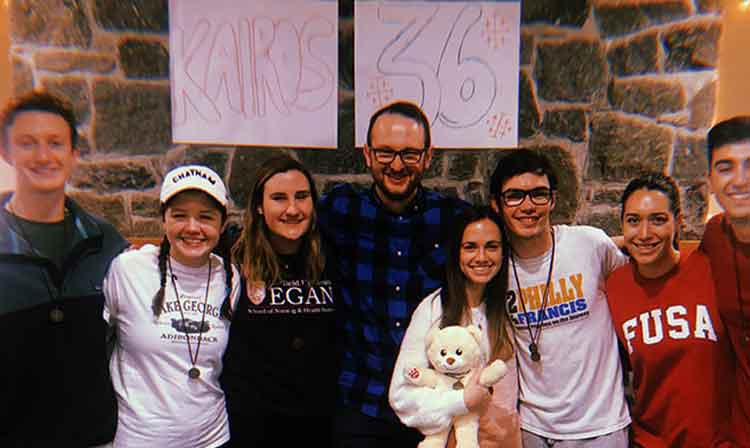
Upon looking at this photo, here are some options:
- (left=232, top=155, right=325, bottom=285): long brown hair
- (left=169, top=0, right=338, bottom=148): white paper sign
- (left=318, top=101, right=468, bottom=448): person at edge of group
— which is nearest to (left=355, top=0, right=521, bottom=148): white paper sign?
(left=169, top=0, right=338, bottom=148): white paper sign

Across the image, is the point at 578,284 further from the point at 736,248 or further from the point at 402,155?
the point at 402,155

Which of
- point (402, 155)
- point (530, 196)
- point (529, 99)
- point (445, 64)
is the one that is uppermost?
point (445, 64)

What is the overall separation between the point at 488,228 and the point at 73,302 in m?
1.11

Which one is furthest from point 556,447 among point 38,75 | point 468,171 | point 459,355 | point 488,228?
point 38,75

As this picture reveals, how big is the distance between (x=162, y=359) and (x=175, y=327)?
9cm

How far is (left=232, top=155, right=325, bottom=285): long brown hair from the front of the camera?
1.48 meters

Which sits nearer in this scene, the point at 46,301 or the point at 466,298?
the point at 46,301

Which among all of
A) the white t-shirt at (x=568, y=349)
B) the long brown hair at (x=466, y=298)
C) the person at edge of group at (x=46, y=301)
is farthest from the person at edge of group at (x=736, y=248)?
the person at edge of group at (x=46, y=301)

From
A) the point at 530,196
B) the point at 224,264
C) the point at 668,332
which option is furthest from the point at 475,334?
the point at 224,264

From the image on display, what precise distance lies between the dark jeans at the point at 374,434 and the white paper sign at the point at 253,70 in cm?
106

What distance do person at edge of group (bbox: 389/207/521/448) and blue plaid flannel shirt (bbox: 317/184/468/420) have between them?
0.23 ft

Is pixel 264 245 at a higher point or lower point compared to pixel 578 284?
higher

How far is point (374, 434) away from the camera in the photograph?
1482 millimetres

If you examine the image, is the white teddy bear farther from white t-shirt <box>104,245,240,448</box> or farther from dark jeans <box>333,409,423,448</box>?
white t-shirt <box>104,245,240,448</box>
